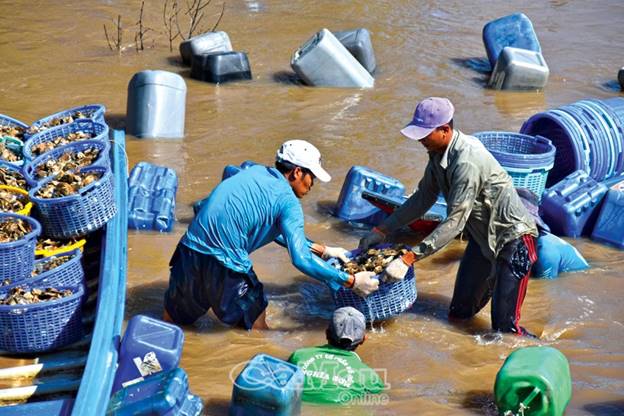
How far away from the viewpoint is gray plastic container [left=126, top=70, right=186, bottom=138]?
34.6 ft

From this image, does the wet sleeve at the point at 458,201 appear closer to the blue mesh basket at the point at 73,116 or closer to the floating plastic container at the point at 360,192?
the floating plastic container at the point at 360,192

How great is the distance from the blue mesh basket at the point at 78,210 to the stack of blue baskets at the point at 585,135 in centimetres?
451

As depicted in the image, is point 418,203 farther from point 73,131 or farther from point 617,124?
point 617,124

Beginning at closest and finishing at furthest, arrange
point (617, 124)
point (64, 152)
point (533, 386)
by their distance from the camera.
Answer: point (533, 386)
point (64, 152)
point (617, 124)

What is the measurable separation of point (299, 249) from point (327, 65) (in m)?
6.89

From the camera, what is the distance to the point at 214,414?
18.4 feet

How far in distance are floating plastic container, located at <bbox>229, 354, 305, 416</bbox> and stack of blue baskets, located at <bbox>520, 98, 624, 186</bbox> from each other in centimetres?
482

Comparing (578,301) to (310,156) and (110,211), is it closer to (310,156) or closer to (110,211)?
(310,156)

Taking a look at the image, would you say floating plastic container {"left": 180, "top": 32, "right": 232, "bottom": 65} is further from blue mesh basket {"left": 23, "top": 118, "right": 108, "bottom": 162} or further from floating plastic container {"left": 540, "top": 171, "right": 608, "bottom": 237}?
floating plastic container {"left": 540, "top": 171, "right": 608, "bottom": 237}

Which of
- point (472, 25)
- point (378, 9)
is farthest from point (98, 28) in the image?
point (472, 25)

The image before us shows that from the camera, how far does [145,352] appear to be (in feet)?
18.0

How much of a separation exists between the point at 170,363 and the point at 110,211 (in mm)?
1678

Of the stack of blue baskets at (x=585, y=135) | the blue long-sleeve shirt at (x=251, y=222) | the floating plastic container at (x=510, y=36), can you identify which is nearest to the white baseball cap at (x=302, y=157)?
the blue long-sleeve shirt at (x=251, y=222)

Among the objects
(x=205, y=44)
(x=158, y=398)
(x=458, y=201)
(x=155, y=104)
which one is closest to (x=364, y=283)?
(x=458, y=201)
